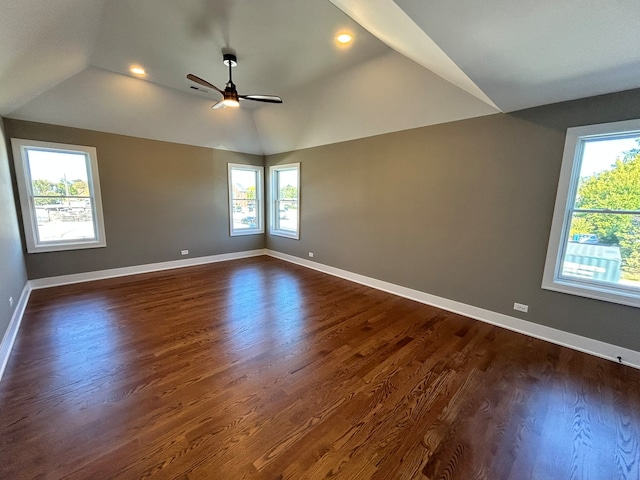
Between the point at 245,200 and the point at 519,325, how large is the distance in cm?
565

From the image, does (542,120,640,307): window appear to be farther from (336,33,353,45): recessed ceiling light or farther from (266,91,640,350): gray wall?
(336,33,353,45): recessed ceiling light

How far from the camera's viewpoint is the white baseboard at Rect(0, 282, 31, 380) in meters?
2.26

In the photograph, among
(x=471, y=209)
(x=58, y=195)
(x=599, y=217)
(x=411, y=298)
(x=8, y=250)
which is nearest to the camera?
(x=599, y=217)

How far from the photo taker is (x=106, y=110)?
158 inches

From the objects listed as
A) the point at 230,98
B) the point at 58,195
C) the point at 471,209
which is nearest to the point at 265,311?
the point at 230,98

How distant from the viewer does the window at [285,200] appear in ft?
19.2

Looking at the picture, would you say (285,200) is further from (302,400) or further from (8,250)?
(302,400)

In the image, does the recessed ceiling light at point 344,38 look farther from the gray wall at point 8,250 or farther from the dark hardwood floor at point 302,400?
the gray wall at point 8,250

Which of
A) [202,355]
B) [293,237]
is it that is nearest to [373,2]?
[202,355]

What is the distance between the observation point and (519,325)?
304cm

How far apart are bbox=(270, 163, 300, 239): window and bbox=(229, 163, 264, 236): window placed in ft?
1.18

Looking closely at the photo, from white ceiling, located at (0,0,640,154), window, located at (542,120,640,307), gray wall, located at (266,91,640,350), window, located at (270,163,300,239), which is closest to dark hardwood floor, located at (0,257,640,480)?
gray wall, located at (266,91,640,350)

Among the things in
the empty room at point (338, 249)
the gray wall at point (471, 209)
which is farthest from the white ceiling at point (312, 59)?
the gray wall at point (471, 209)

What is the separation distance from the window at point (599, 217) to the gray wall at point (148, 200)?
5.66 metres
